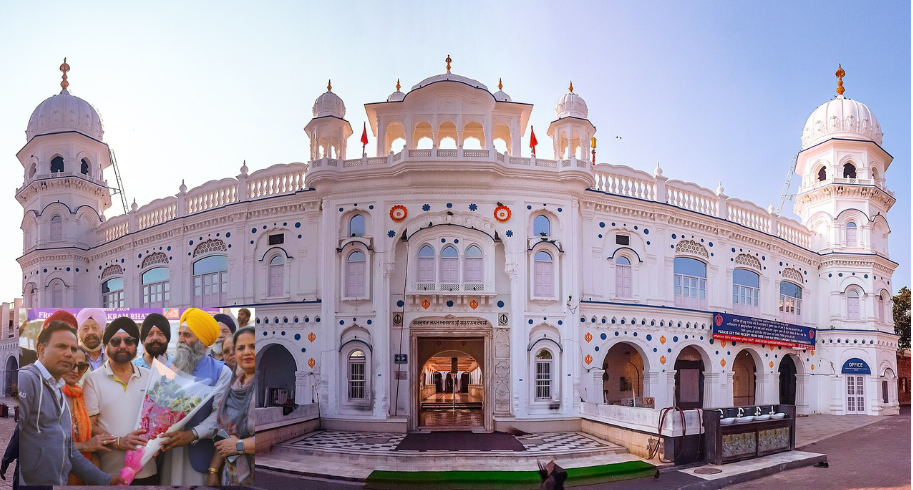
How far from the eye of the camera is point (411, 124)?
19172 mm

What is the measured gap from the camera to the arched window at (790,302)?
25.0 meters

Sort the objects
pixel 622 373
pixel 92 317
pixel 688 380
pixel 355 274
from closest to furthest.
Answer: pixel 92 317 → pixel 355 274 → pixel 688 380 → pixel 622 373

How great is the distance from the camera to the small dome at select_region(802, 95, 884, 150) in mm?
26578

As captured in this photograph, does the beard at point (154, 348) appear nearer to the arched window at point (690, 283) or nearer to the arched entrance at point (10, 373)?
the arched window at point (690, 283)

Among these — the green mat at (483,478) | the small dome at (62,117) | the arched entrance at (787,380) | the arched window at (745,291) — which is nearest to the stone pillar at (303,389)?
the green mat at (483,478)

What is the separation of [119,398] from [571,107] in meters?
14.1

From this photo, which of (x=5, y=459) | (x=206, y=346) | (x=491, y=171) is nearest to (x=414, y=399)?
(x=491, y=171)

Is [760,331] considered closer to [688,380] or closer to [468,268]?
[688,380]

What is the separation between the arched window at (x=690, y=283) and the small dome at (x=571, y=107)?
558 centimetres

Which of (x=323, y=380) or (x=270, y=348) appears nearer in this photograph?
(x=323, y=380)

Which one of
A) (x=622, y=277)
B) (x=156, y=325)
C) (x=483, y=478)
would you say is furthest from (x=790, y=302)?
(x=156, y=325)

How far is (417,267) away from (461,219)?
173cm

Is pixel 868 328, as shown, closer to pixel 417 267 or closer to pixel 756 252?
pixel 756 252

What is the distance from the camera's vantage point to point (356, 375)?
18547 mm
